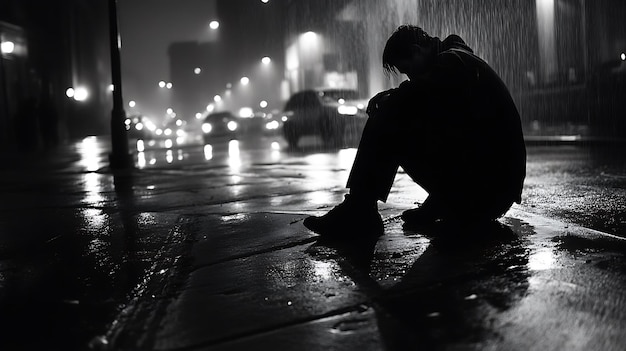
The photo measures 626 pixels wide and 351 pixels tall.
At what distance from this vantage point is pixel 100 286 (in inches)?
102

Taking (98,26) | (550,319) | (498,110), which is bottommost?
(550,319)

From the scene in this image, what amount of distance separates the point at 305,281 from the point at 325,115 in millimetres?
15322

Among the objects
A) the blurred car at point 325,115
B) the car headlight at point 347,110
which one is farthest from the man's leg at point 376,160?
the car headlight at point 347,110

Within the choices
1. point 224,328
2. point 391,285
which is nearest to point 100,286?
point 224,328

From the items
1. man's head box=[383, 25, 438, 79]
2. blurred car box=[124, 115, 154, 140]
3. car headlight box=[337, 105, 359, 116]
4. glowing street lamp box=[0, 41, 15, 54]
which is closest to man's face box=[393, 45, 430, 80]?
man's head box=[383, 25, 438, 79]

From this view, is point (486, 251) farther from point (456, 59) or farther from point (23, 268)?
point (23, 268)

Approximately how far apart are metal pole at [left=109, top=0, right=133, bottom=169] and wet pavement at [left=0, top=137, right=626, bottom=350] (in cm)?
569

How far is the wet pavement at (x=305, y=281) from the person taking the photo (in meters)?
1.86

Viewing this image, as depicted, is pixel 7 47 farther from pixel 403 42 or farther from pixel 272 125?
pixel 403 42

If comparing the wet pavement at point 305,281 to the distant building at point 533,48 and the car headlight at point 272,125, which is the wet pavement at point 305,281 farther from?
the car headlight at point 272,125

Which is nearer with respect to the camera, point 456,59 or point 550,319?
point 550,319

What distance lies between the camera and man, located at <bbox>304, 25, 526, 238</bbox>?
3217 millimetres

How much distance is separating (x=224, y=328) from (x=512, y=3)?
25.1 meters

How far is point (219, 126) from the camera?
31.5m
